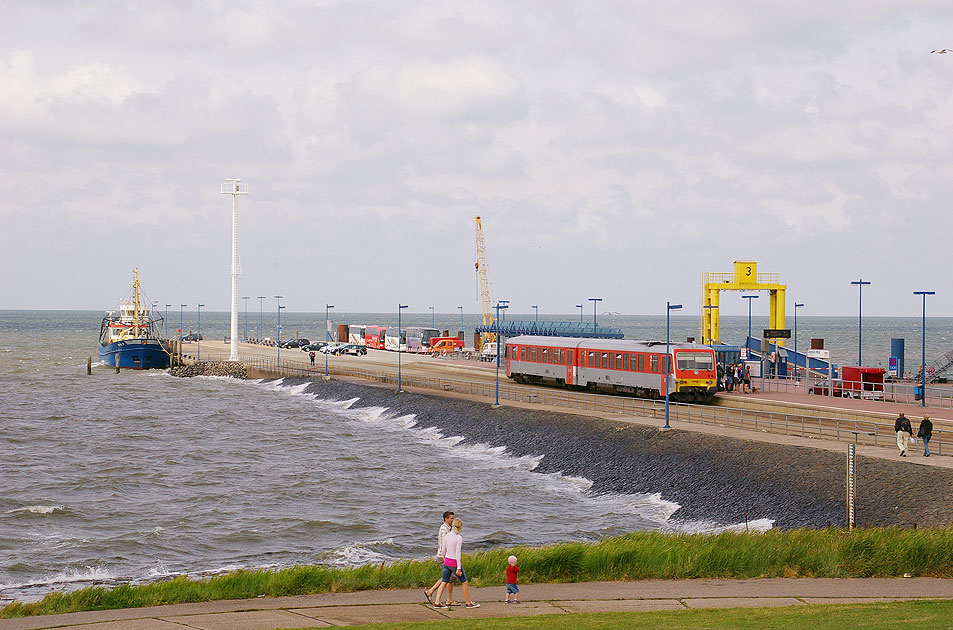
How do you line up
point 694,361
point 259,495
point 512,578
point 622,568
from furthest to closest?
point 694,361 → point 259,495 → point 622,568 → point 512,578

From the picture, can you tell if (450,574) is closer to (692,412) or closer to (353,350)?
(692,412)

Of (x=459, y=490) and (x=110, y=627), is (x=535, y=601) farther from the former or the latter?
(x=459, y=490)

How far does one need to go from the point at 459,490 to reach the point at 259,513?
8398mm

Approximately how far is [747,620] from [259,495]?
26.0 meters

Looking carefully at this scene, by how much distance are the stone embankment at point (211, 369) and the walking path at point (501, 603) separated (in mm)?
81403

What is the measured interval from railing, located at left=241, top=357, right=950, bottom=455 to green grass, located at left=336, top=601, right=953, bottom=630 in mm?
17989

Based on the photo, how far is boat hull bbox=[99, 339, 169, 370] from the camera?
114125 millimetres

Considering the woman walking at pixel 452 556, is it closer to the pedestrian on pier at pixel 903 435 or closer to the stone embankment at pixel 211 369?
the pedestrian on pier at pixel 903 435

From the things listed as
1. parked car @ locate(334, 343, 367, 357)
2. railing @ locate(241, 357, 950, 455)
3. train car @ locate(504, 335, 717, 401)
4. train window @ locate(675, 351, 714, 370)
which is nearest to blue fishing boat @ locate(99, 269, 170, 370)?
parked car @ locate(334, 343, 367, 357)

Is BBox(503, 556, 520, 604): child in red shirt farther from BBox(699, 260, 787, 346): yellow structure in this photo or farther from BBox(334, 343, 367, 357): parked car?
BBox(334, 343, 367, 357): parked car

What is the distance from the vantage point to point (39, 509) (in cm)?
3525

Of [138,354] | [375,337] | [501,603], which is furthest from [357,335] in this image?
→ [501,603]

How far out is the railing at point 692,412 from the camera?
3831cm

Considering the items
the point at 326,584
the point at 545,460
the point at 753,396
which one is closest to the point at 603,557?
the point at 326,584
